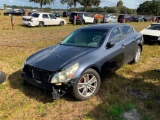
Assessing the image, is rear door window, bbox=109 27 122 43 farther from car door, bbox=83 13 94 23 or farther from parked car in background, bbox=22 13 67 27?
car door, bbox=83 13 94 23

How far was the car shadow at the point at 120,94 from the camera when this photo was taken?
4285 millimetres

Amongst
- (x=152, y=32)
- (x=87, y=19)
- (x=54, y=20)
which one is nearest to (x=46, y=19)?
(x=54, y=20)

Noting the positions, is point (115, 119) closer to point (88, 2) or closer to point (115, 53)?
point (115, 53)

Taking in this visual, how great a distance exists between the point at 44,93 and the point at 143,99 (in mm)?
2330

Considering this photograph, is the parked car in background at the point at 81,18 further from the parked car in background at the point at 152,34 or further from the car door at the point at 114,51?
the car door at the point at 114,51

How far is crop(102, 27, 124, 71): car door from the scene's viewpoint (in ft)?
17.2

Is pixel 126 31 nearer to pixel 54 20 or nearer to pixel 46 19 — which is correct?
pixel 46 19

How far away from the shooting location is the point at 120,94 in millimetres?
5102

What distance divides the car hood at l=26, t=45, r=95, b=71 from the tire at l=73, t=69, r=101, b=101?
0.41m

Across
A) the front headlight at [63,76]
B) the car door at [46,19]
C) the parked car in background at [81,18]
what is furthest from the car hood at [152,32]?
the parked car in background at [81,18]

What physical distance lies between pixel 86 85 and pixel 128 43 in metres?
2.41

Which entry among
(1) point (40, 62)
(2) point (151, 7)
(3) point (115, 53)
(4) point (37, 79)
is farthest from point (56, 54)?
(2) point (151, 7)

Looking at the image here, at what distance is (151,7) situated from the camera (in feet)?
276

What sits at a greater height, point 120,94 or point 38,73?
point 38,73
